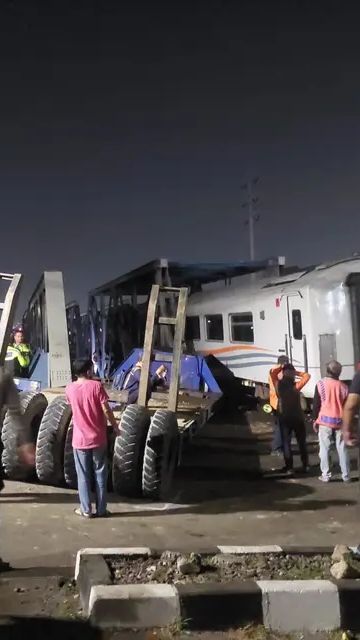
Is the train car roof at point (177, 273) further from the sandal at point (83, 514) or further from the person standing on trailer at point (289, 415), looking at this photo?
the sandal at point (83, 514)

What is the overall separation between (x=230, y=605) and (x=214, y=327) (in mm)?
14597

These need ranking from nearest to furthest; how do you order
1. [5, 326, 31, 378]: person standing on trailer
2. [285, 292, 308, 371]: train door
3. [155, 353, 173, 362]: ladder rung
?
[155, 353, 173, 362]: ladder rung < [5, 326, 31, 378]: person standing on trailer < [285, 292, 308, 371]: train door

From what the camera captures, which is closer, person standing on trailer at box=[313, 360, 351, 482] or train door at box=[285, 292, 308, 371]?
person standing on trailer at box=[313, 360, 351, 482]

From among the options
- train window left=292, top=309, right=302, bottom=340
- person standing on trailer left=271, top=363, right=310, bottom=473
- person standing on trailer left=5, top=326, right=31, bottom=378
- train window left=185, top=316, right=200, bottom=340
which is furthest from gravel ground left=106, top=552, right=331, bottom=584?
train window left=185, top=316, right=200, bottom=340

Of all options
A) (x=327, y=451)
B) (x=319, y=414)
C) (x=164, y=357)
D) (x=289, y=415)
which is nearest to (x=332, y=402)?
(x=319, y=414)

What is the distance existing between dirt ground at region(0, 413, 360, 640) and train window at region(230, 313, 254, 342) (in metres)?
6.56

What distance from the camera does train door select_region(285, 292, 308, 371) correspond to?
1349 centimetres

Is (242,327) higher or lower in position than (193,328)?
lower

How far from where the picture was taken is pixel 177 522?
6.96 meters

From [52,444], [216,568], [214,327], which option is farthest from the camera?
[214,327]

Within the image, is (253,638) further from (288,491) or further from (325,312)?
(325,312)

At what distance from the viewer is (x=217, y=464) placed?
10.1 metres

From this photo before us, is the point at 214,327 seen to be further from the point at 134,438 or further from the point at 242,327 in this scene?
the point at 134,438

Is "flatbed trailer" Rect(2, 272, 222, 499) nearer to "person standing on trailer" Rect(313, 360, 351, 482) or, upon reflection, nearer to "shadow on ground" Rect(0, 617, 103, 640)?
"person standing on trailer" Rect(313, 360, 351, 482)
